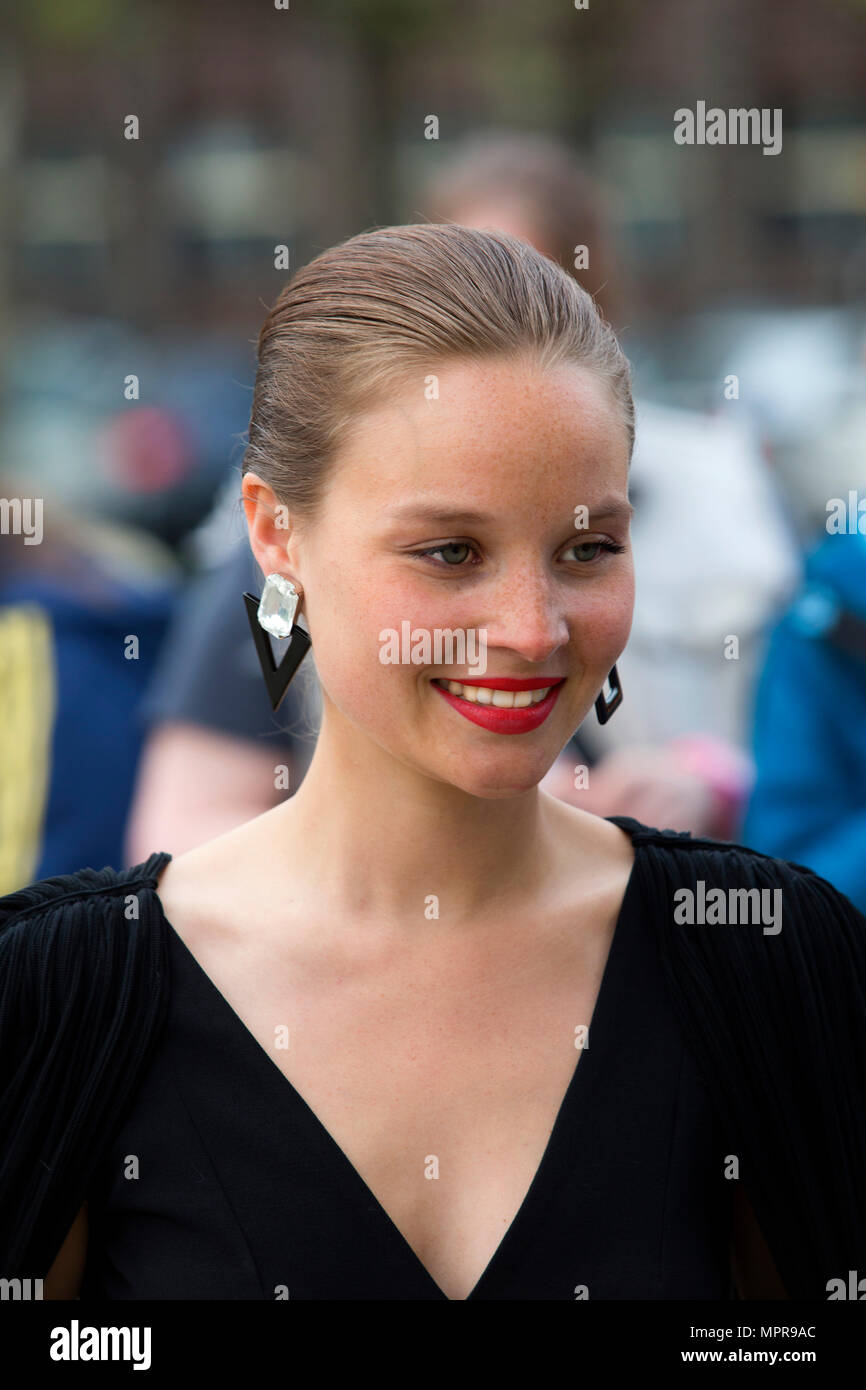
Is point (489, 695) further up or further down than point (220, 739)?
further down

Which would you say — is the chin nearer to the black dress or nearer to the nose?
the nose

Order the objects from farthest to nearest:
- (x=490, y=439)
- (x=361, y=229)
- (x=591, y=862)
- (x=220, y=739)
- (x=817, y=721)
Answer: (x=361, y=229), (x=817, y=721), (x=220, y=739), (x=591, y=862), (x=490, y=439)

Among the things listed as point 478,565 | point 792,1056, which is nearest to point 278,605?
point 478,565

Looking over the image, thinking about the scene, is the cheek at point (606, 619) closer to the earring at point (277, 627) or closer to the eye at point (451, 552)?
the eye at point (451, 552)

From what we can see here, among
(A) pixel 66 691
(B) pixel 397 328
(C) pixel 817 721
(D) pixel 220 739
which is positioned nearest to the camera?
(B) pixel 397 328

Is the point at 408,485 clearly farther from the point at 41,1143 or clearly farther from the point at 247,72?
the point at 247,72

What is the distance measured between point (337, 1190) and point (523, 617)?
0.65 metres

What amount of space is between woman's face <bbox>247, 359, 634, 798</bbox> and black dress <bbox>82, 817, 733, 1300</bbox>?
371 millimetres

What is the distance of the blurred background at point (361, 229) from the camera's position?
309cm

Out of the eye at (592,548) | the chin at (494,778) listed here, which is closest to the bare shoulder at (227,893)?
the chin at (494,778)

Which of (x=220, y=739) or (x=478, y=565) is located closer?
(x=478, y=565)

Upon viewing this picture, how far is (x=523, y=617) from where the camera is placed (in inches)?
68.3

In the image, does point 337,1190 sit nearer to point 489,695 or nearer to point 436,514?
point 489,695
